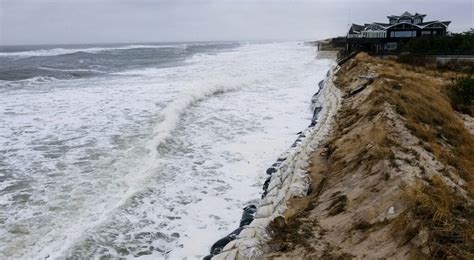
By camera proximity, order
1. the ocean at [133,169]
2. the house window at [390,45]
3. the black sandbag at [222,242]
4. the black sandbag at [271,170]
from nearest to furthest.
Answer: the black sandbag at [222,242] < the ocean at [133,169] < the black sandbag at [271,170] < the house window at [390,45]

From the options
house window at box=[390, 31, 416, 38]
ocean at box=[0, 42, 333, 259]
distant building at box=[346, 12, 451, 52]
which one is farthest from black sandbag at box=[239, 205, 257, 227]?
house window at box=[390, 31, 416, 38]

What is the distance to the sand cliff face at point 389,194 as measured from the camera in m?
4.67

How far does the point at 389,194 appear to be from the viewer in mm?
5840

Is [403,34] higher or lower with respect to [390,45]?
higher

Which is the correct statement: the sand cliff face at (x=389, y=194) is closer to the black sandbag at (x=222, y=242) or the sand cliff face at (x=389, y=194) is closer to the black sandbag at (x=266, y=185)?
the black sandbag at (x=222, y=242)

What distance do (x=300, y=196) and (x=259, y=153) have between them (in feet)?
14.2

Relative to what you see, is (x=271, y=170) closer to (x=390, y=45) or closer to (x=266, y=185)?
(x=266, y=185)

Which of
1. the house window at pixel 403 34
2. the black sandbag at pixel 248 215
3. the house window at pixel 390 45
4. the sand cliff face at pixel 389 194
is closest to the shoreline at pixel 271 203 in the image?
the black sandbag at pixel 248 215

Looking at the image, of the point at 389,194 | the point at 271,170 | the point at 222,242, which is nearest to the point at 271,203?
the point at 222,242

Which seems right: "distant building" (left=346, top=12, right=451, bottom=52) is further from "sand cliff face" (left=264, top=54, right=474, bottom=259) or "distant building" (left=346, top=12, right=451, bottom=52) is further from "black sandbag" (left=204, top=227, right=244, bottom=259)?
"black sandbag" (left=204, top=227, right=244, bottom=259)

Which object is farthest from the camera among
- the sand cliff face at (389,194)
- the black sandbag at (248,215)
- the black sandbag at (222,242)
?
the black sandbag at (248,215)

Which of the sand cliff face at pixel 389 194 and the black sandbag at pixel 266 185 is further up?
the sand cliff face at pixel 389 194

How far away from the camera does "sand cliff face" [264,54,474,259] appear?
4672 mm

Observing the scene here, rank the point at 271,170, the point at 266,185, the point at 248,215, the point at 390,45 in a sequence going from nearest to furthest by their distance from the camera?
the point at 248,215
the point at 266,185
the point at 271,170
the point at 390,45
